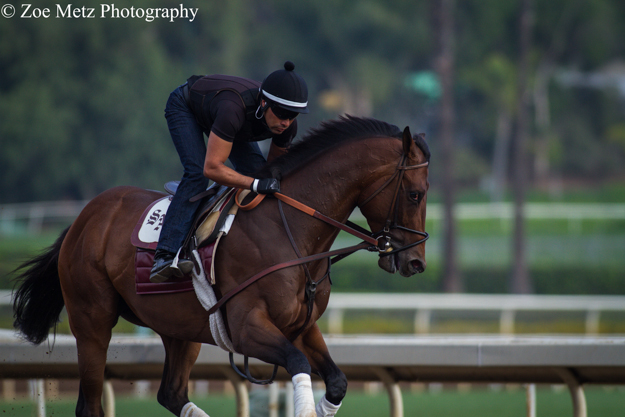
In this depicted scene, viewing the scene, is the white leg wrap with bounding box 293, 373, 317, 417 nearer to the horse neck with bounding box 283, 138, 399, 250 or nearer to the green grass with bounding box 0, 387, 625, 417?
the horse neck with bounding box 283, 138, 399, 250

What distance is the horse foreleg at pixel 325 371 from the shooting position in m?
3.75

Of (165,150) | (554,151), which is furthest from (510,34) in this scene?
(165,150)

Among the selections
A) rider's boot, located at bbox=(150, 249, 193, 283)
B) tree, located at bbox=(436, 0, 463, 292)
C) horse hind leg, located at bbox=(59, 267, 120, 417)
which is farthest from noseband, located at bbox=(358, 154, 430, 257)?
tree, located at bbox=(436, 0, 463, 292)

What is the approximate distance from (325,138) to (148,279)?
1.19 metres

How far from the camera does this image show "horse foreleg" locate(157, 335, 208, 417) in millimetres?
4453

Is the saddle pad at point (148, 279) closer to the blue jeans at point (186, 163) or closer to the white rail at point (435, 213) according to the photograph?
the blue jeans at point (186, 163)

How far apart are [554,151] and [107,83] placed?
21.4 m

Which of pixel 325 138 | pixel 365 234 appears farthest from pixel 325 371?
pixel 325 138

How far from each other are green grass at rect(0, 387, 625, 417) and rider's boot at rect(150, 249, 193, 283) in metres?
2.85

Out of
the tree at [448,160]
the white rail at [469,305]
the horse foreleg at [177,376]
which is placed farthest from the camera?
the tree at [448,160]

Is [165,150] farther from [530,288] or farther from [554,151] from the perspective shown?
[554,151]

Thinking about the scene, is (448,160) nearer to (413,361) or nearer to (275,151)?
(413,361)

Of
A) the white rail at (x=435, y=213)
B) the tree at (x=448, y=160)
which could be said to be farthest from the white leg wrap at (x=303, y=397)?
the white rail at (x=435, y=213)

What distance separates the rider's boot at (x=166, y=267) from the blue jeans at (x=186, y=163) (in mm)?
39
